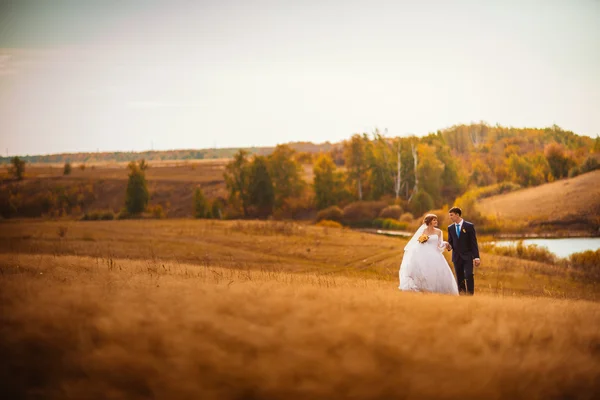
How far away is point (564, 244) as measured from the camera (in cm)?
5541

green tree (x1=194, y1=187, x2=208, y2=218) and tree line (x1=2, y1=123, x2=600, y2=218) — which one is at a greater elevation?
tree line (x1=2, y1=123, x2=600, y2=218)

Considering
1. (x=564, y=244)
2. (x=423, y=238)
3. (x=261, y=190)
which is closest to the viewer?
(x=423, y=238)

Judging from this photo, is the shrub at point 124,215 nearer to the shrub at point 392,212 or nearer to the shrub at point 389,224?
the shrub at point 389,224

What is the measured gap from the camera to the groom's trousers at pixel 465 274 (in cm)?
1456

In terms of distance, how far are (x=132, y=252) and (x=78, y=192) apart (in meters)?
86.4

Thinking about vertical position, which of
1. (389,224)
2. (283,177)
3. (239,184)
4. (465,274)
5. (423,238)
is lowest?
(389,224)

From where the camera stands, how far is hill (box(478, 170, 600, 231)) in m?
61.5

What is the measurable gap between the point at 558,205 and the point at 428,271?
58093 millimetres

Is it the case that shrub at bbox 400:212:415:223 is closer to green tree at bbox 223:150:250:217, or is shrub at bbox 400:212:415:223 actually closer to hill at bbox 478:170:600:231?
hill at bbox 478:170:600:231

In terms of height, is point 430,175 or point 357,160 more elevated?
point 357,160

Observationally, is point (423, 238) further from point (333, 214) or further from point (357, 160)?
point (357, 160)

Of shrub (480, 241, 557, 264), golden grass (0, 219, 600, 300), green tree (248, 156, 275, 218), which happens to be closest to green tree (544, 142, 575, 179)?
green tree (248, 156, 275, 218)

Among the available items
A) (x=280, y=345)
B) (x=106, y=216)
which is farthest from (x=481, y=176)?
(x=280, y=345)

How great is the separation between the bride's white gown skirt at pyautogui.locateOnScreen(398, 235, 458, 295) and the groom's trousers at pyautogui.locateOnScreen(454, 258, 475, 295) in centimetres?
61
